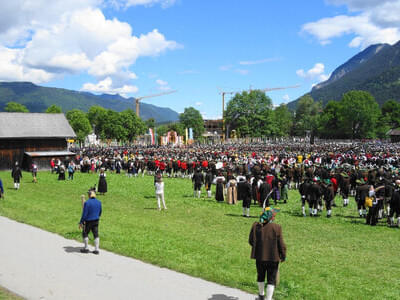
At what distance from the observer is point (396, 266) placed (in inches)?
378

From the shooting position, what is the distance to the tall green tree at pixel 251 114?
101 meters

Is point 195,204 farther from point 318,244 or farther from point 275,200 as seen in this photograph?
point 318,244

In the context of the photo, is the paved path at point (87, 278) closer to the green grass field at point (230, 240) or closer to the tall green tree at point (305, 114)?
the green grass field at point (230, 240)

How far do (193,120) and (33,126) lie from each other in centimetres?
7766

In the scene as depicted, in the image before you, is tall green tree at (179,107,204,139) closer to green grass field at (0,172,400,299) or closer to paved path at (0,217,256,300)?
green grass field at (0,172,400,299)

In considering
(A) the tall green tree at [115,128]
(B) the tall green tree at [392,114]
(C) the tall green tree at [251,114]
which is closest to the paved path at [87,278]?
(A) the tall green tree at [115,128]

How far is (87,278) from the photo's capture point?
8000mm

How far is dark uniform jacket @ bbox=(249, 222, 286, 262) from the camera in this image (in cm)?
632

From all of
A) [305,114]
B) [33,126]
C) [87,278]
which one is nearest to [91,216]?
[87,278]

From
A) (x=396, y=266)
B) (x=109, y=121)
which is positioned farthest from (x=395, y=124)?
(x=396, y=266)

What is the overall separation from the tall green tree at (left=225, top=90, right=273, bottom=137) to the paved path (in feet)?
303

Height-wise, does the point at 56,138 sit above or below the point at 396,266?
above

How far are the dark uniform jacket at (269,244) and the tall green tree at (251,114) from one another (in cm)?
9481

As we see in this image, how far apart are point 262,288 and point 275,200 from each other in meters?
12.6
